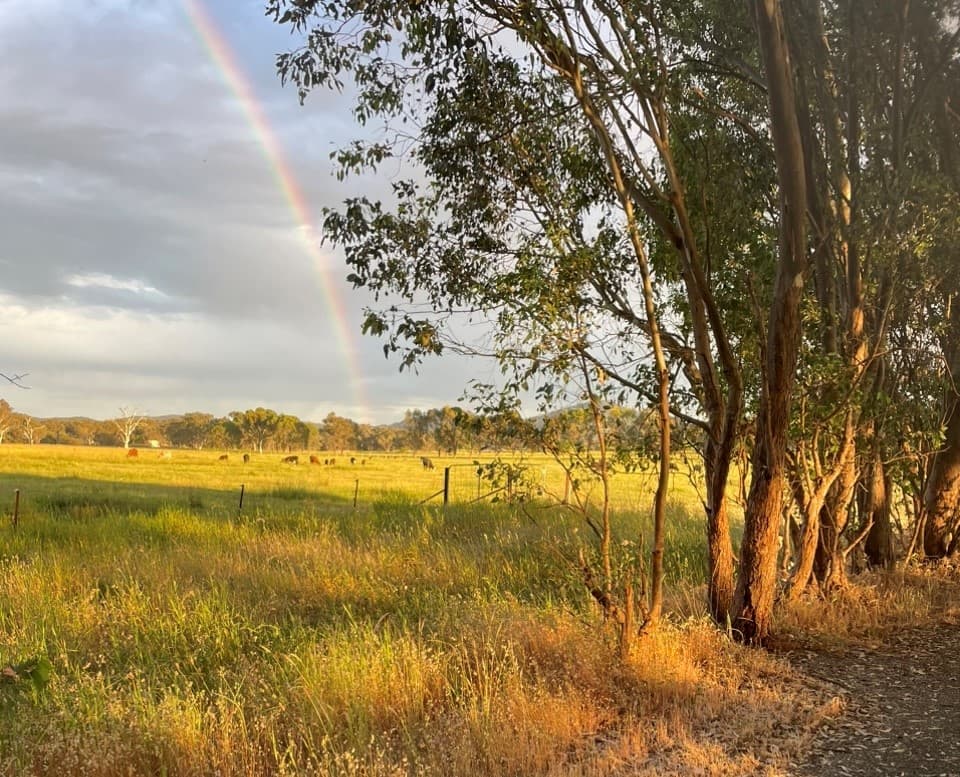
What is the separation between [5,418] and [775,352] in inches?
4872

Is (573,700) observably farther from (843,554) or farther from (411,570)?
(411,570)

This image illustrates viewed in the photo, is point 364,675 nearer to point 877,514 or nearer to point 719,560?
point 719,560

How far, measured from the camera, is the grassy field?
4.36 m

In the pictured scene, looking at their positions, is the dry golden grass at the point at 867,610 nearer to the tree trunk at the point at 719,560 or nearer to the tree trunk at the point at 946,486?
the tree trunk at the point at 719,560

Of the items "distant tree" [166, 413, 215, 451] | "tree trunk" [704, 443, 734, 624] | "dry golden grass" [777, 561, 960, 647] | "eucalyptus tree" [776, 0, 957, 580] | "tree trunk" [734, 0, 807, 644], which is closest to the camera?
"tree trunk" [734, 0, 807, 644]

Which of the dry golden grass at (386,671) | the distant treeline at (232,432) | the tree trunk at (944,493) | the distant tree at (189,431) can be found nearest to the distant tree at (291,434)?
the distant treeline at (232,432)

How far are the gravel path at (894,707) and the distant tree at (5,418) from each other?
11321 cm

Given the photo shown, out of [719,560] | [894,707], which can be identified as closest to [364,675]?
[719,560]

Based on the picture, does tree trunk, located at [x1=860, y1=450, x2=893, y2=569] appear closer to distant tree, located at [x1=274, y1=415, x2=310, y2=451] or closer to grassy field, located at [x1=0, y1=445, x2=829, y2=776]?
grassy field, located at [x1=0, y1=445, x2=829, y2=776]

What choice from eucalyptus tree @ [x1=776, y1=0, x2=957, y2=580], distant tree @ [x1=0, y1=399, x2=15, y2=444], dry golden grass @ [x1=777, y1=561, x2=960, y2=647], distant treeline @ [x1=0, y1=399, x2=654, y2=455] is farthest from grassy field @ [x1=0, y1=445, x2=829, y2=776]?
distant tree @ [x1=0, y1=399, x2=15, y2=444]

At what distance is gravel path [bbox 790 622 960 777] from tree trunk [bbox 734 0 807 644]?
2.11ft

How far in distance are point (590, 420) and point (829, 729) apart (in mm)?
2824

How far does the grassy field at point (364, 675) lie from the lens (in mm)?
4363

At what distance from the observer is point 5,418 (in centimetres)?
10756
